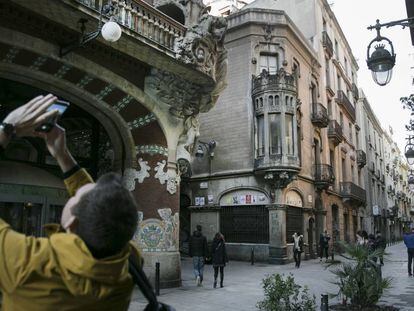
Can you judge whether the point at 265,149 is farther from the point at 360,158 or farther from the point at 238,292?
the point at 360,158

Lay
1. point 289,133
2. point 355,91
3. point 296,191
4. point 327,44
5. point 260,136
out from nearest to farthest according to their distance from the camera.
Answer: point 289,133 < point 260,136 < point 296,191 < point 327,44 < point 355,91

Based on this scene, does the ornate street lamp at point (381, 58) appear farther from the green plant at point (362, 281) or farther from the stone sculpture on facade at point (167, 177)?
the stone sculpture on facade at point (167, 177)

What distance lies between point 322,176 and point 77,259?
2485 cm

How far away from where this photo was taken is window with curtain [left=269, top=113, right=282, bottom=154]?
68.3ft

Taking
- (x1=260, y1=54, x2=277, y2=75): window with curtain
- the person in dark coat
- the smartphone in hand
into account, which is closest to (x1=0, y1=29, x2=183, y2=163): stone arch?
the person in dark coat

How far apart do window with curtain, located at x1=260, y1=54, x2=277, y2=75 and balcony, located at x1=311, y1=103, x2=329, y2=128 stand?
447 cm

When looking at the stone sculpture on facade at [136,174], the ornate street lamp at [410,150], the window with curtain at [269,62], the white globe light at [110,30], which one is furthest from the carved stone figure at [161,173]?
the window with curtain at [269,62]

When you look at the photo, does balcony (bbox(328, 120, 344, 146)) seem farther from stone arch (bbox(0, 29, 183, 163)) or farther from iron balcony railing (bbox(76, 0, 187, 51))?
iron balcony railing (bbox(76, 0, 187, 51))

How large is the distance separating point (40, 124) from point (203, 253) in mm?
10639

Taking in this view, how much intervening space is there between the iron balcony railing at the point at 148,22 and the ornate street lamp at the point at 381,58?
183 inches

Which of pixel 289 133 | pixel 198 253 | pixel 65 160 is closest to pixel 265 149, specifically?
pixel 289 133

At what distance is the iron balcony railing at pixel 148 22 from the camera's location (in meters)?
9.38

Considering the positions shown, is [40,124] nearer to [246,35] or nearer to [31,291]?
[31,291]

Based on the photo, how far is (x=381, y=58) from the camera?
805 centimetres
